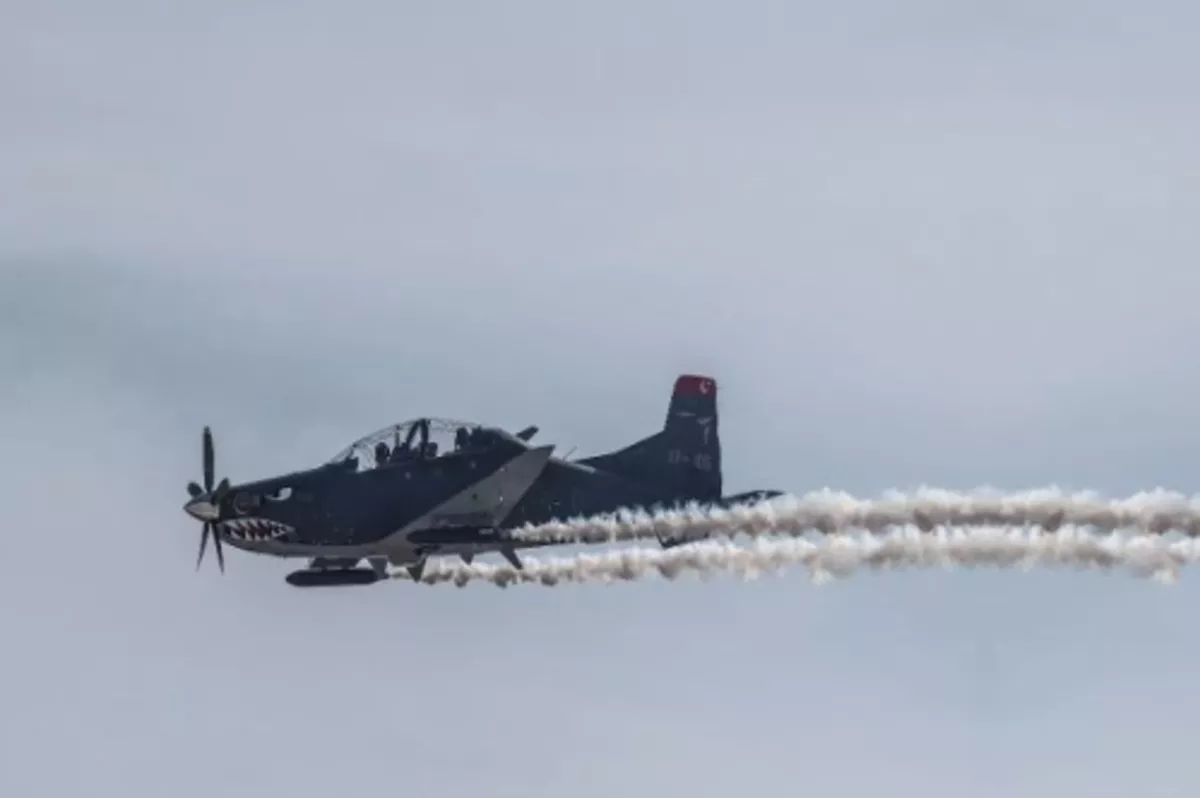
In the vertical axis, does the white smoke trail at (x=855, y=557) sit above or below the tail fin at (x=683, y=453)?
below

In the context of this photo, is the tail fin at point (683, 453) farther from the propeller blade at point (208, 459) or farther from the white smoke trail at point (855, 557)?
the propeller blade at point (208, 459)

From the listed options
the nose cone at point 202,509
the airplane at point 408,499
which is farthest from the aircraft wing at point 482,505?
the nose cone at point 202,509

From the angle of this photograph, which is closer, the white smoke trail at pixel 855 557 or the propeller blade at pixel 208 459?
the white smoke trail at pixel 855 557

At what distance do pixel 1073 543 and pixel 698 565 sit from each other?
1267cm

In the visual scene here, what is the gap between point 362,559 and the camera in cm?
7900

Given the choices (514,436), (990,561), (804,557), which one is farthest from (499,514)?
(990,561)

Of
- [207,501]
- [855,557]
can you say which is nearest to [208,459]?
[207,501]

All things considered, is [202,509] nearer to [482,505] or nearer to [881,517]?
[482,505]

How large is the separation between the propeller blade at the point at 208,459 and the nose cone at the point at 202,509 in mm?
659

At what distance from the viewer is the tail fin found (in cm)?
7988

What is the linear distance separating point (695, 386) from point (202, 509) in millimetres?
14525

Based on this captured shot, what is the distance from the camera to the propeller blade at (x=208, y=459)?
77.8m

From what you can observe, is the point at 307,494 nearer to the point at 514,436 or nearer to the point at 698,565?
the point at 514,436

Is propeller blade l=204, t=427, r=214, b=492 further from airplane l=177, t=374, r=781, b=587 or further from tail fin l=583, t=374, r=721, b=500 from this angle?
tail fin l=583, t=374, r=721, b=500
